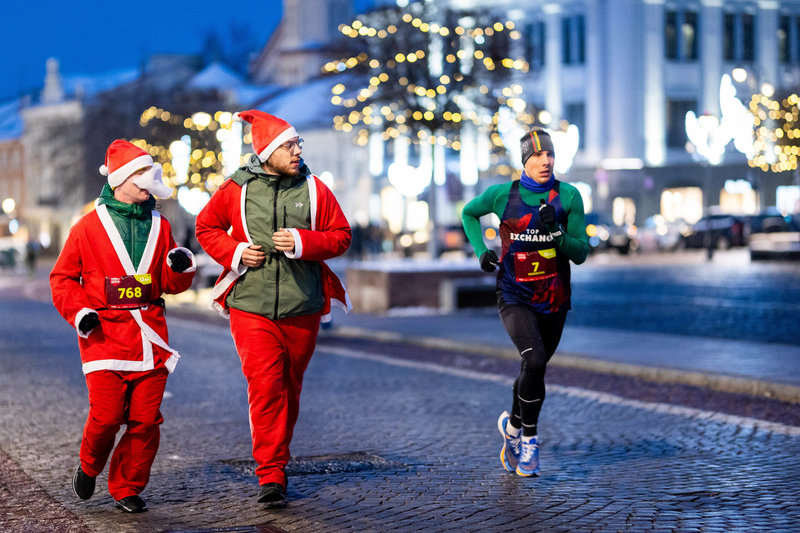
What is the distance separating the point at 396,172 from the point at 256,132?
1752 inches

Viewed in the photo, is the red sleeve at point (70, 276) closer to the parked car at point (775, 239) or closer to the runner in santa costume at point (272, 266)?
the runner in santa costume at point (272, 266)

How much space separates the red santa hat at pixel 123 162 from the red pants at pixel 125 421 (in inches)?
36.0

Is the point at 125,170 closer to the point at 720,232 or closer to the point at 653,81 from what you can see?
the point at 720,232

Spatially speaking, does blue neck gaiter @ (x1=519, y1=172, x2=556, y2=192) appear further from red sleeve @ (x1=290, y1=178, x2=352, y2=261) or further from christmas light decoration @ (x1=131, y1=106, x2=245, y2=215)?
christmas light decoration @ (x1=131, y1=106, x2=245, y2=215)

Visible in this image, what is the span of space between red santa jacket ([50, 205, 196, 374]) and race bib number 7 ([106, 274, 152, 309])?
22mm

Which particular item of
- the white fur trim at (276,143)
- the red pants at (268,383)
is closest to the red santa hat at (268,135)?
the white fur trim at (276,143)

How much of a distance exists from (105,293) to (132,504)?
0.99 m

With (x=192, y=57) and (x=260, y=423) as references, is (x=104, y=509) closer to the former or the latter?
(x=260, y=423)

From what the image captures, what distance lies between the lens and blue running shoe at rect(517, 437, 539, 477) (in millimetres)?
7152

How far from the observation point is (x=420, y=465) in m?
7.57

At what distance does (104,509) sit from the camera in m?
6.47

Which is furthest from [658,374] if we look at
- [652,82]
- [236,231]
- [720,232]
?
[652,82]

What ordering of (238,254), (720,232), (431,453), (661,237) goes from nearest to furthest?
(238,254) < (431,453) < (720,232) < (661,237)

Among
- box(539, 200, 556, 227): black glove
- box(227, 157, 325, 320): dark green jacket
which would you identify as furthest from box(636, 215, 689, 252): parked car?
box(227, 157, 325, 320): dark green jacket
